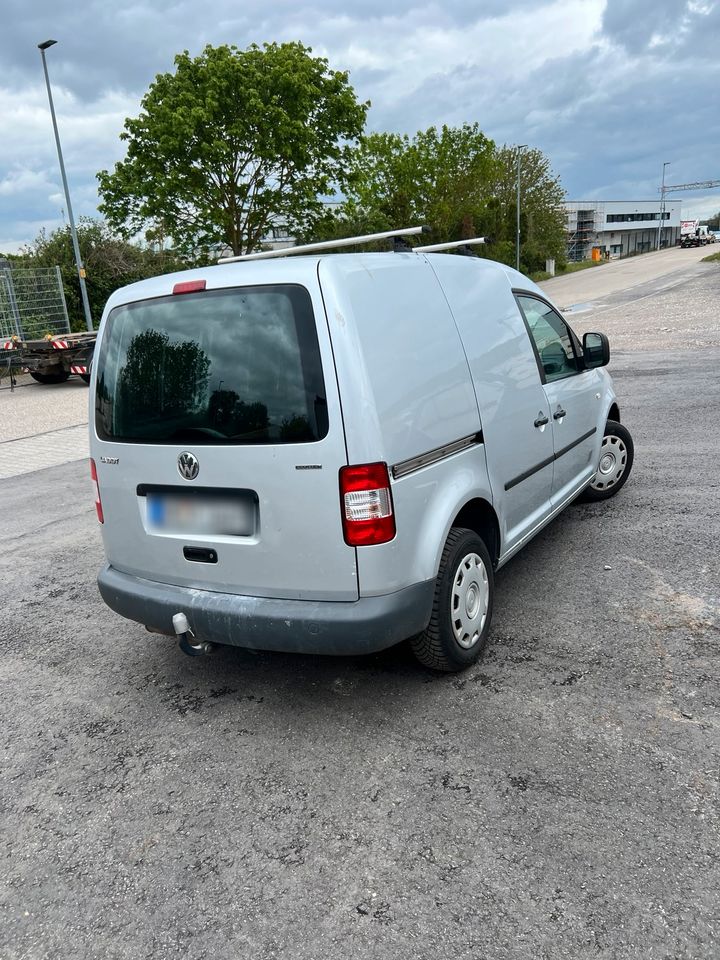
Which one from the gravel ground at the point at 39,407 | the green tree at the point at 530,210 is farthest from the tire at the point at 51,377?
the green tree at the point at 530,210

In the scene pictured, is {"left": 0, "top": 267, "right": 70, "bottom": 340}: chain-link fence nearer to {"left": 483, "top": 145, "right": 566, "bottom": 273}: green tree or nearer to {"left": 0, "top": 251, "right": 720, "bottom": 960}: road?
{"left": 0, "top": 251, "right": 720, "bottom": 960}: road

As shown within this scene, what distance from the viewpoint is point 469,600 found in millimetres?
3402

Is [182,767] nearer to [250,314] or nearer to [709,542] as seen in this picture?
[250,314]

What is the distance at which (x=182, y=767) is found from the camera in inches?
115

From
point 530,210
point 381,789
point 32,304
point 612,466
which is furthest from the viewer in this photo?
point 530,210

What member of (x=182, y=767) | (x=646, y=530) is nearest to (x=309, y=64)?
(x=646, y=530)

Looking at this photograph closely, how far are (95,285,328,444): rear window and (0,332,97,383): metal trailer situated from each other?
46.0 feet

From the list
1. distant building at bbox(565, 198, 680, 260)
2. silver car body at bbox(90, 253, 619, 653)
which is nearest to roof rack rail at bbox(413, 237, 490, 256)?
silver car body at bbox(90, 253, 619, 653)

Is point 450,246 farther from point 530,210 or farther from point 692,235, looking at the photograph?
point 692,235

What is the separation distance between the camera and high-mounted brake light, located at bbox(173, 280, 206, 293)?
306 cm

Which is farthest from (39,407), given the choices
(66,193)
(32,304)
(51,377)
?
(66,193)

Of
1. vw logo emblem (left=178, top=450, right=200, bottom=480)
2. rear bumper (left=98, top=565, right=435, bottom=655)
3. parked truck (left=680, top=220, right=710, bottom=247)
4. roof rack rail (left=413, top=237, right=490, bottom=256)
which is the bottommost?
rear bumper (left=98, top=565, right=435, bottom=655)

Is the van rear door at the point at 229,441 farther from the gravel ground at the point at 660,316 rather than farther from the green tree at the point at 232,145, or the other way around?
the green tree at the point at 232,145

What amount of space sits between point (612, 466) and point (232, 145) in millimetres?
23067
